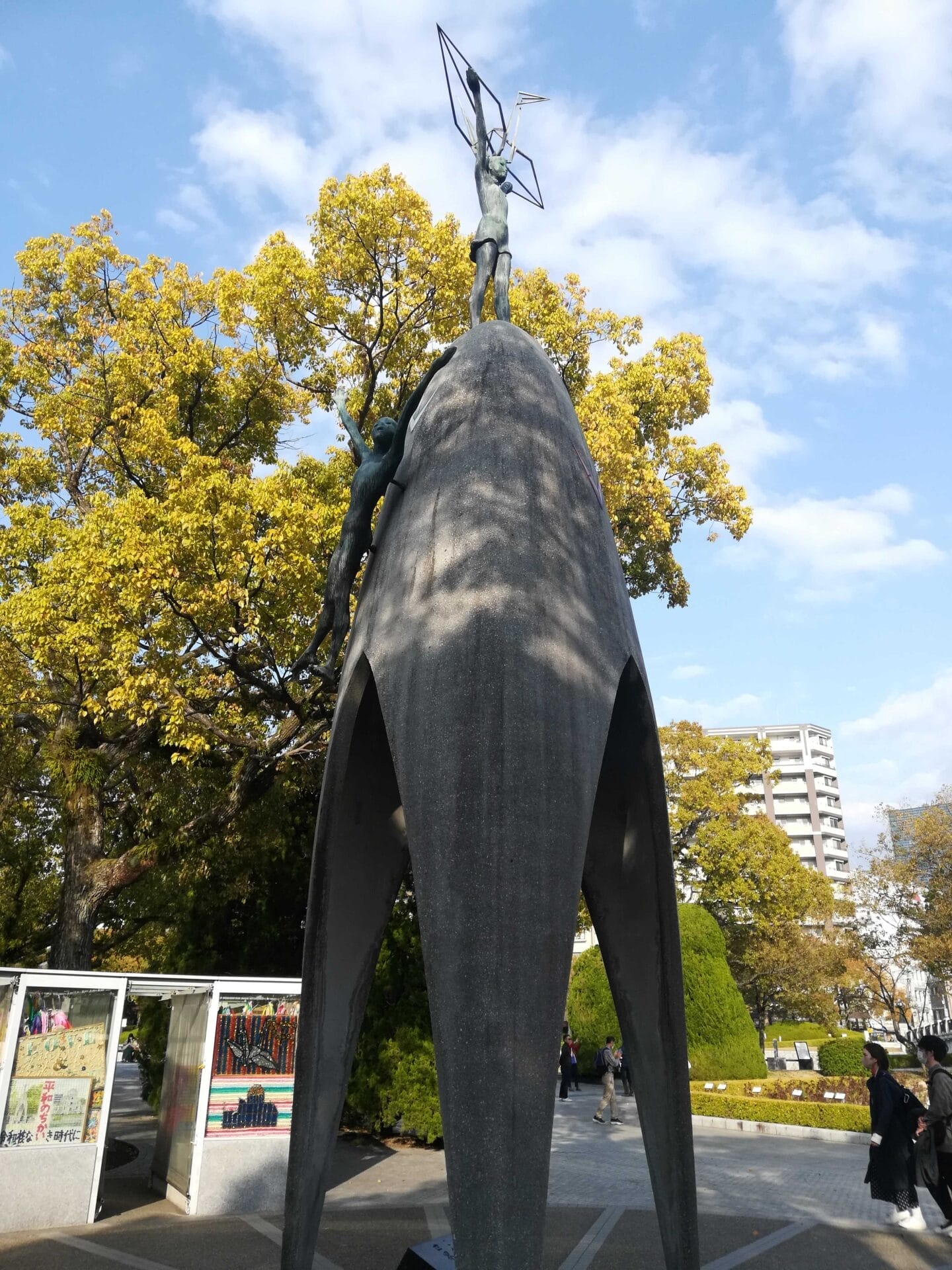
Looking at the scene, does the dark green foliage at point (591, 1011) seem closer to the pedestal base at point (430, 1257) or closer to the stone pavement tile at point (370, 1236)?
the stone pavement tile at point (370, 1236)

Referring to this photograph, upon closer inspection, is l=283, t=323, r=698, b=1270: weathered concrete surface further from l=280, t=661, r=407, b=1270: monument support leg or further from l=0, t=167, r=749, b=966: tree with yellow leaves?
l=0, t=167, r=749, b=966: tree with yellow leaves

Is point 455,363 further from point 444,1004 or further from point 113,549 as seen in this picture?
point 113,549

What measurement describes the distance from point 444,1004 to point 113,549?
9583 millimetres

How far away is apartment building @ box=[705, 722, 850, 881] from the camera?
81750 mm

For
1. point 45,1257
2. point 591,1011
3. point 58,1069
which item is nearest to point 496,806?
point 45,1257

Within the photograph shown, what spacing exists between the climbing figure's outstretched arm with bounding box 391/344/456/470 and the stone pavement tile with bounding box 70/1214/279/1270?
6.41 meters

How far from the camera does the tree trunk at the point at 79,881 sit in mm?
12664

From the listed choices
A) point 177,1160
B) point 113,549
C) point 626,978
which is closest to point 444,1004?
point 626,978

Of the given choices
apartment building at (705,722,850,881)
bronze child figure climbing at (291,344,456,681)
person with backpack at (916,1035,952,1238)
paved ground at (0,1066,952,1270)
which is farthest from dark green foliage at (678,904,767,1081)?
apartment building at (705,722,850,881)

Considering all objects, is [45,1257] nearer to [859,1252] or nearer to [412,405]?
[859,1252]

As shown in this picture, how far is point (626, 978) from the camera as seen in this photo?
202 inches

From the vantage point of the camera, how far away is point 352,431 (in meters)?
6.11

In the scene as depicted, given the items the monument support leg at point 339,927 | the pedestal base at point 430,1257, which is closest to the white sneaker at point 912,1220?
the pedestal base at point 430,1257

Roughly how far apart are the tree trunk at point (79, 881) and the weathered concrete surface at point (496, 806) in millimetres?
8865
